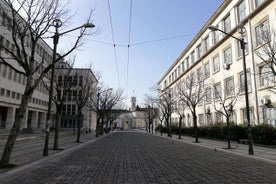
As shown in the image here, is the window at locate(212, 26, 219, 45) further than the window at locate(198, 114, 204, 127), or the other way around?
the window at locate(198, 114, 204, 127)

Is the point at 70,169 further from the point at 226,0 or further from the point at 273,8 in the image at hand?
the point at 226,0

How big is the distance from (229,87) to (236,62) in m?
3.79

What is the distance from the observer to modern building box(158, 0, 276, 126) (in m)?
26.9

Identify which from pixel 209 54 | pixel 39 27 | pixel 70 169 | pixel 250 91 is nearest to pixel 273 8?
pixel 250 91

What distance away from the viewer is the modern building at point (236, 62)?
88.4 feet

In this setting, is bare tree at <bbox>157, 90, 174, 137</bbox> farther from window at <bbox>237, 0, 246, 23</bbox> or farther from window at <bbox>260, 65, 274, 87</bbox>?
window at <bbox>260, 65, 274, 87</bbox>

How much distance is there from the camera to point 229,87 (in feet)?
119

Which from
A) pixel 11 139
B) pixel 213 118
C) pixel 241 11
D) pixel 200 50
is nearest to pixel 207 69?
pixel 200 50

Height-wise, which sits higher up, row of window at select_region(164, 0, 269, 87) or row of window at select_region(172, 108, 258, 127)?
row of window at select_region(164, 0, 269, 87)

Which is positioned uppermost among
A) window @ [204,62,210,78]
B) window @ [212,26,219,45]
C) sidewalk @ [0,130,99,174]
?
window @ [212,26,219,45]

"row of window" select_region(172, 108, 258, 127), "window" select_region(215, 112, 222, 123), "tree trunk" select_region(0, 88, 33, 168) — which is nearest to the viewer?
"tree trunk" select_region(0, 88, 33, 168)

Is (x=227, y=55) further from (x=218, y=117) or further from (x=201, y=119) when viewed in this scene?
(x=201, y=119)

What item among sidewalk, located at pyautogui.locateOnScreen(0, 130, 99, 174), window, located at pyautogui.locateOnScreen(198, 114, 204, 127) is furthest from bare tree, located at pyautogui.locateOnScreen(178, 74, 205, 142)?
sidewalk, located at pyautogui.locateOnScreen(0, 130, 99, 174)

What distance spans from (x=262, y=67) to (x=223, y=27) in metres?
12.7
